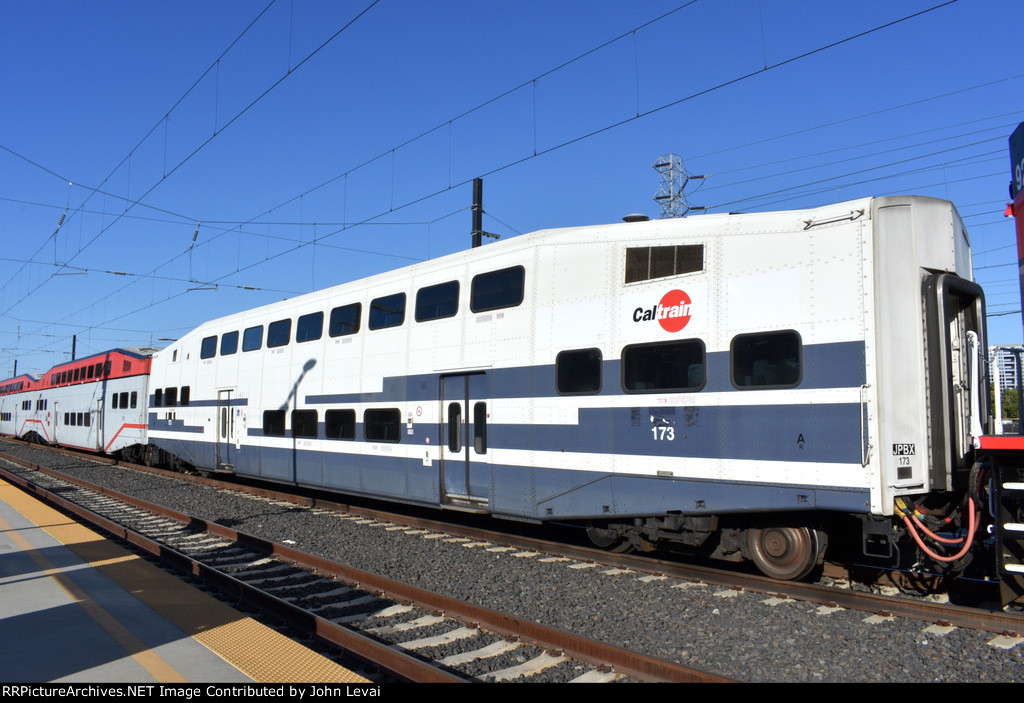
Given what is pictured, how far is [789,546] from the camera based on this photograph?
7426mm

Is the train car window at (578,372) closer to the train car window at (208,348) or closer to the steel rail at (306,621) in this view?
the steel rail at (306,621)

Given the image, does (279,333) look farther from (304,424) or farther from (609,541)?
(609,541)

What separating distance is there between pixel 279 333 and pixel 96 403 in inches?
662

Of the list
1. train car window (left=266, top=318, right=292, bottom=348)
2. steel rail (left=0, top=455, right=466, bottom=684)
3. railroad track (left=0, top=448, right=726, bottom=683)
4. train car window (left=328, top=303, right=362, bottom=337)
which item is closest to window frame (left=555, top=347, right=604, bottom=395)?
railroad track (left=0, top=448, right=726, bottom=683)

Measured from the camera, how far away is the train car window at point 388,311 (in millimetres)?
12031

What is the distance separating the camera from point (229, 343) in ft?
58.7

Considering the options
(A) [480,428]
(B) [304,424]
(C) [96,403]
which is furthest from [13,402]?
(A) [480,428]

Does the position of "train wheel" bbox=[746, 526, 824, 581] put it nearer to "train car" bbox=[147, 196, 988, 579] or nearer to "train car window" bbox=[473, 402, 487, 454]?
"train car" bbox=[147, 196, 988, 579]

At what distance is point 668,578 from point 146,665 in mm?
5347

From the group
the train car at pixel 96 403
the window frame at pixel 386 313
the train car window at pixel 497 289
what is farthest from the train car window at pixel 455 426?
the train car at pixel 96 403

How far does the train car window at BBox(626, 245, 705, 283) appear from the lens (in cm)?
807

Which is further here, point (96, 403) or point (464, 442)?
point (96, 403)

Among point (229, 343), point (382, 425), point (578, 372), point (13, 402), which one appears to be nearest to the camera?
point (578, 372)

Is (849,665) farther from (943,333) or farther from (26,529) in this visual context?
(26,529)
